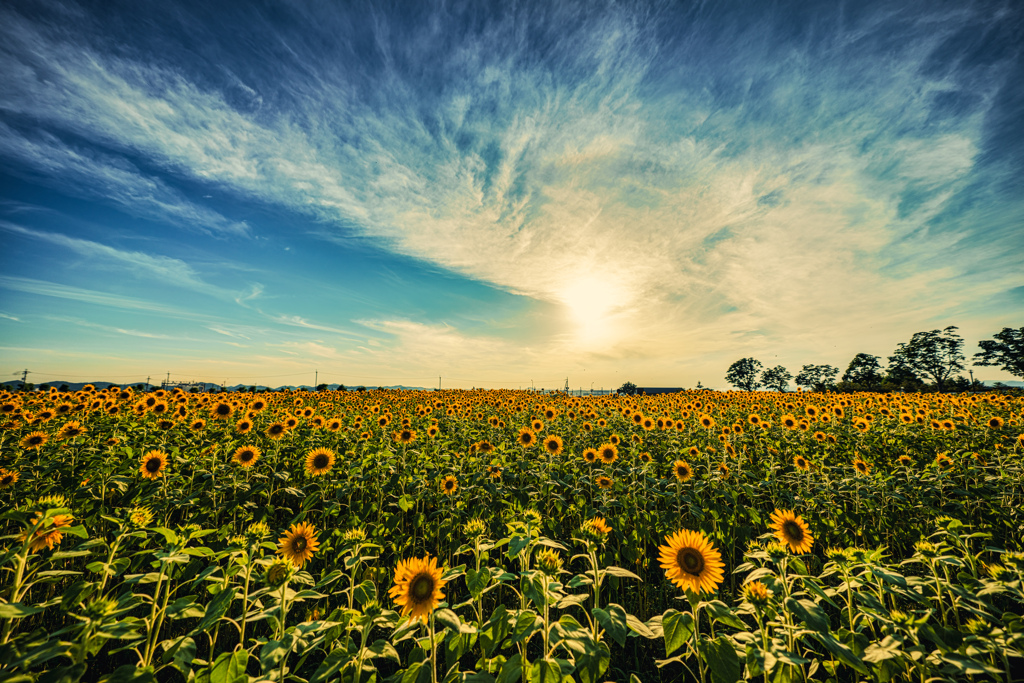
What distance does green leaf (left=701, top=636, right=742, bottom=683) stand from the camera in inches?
71.1

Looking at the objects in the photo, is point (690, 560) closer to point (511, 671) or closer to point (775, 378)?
point (511, 671)

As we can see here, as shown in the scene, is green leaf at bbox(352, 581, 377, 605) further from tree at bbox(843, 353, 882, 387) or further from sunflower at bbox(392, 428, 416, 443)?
tree at bbox(843, 353, 882, 387)

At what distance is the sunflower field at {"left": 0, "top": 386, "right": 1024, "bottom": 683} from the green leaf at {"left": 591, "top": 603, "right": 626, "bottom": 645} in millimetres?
13

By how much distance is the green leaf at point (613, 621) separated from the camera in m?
1.87

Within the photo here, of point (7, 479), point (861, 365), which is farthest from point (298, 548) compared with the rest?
point (861, 365)

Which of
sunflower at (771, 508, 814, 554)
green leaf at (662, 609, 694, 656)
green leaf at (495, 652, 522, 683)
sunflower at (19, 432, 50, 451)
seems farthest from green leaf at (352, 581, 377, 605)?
sunflower at (19, 432, 50, 451)

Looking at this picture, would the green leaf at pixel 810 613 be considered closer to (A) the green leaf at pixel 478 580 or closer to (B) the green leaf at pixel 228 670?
(A) the green leaf at pixel 478 580

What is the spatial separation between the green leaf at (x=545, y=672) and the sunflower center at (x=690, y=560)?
0.89 meters

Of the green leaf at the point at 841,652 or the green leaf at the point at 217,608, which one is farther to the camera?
the green leaf at the point at 217,608

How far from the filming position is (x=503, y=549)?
14.7ft

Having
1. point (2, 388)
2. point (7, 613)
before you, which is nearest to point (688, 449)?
point (7, 613)

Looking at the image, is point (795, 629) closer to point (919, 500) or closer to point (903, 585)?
point (903, 585)

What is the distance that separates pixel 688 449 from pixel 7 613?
7.19 meters

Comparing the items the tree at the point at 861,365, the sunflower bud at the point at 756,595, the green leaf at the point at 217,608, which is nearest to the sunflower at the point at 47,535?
the green leaf at the point at 217,608
